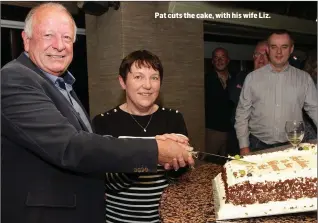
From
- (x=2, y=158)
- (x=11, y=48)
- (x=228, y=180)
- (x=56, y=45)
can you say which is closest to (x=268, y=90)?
(x=228, y=180)

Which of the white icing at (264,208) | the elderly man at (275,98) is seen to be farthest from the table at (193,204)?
the elderly man at (275,98)

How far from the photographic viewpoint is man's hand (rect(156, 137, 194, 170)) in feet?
3.93

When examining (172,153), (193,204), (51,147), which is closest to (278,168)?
(193,204)

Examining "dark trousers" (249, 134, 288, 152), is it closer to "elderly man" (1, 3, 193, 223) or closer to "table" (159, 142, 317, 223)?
"table" (159, 142, 317, 223)

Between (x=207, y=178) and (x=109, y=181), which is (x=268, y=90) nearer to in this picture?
(x=207, y=178)

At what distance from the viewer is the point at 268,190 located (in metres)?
1.32

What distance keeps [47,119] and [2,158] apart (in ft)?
0.77

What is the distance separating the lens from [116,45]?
400 centimetres

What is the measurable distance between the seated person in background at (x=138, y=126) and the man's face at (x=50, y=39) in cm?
52

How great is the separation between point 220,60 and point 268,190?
9.79ft

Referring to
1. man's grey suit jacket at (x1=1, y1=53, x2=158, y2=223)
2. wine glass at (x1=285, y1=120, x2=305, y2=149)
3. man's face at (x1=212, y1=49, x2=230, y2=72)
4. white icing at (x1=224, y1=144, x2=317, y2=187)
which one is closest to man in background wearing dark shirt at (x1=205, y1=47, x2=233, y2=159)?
man's face at (x1=212, y1=49, x2=230, y2=72)

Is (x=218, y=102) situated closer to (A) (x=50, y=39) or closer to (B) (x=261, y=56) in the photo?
(B) (x=261, y=56)

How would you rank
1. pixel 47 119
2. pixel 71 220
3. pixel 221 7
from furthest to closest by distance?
1. pixel 221 7
2. pixel 71 220
3. pixel 47 119

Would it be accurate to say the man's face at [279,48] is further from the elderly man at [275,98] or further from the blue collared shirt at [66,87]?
the blue collared shirt at [66,87]
